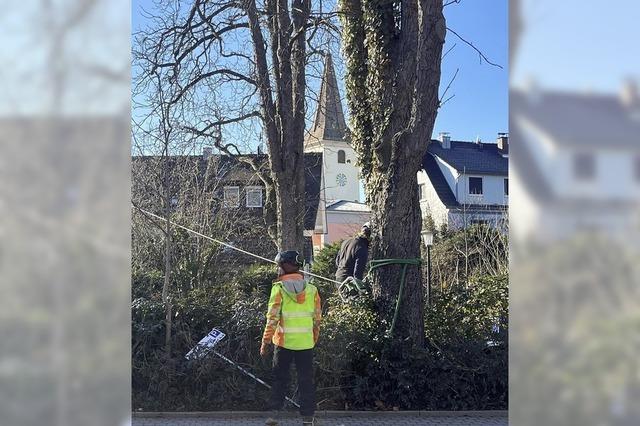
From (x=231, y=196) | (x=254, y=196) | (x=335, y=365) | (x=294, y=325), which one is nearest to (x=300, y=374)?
(x=294, y=325)

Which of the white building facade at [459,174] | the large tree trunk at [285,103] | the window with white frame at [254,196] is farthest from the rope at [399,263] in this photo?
the white building facade at [459,174]

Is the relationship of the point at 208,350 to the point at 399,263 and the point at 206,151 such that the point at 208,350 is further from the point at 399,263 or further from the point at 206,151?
the point at 206,151

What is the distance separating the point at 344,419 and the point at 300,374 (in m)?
0.91

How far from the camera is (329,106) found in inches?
437

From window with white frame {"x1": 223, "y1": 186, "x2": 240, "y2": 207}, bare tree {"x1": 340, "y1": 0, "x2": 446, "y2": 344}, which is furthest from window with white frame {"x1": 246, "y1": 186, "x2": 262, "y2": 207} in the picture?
bare tree {"x1": 340, "y1": 0, "x2": 446, "y2": 344}

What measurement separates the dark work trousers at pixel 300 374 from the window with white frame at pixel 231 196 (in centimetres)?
1063

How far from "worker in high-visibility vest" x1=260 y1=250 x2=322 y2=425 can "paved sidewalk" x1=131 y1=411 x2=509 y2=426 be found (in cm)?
49

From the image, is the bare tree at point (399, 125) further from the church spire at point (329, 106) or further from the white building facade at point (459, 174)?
the white building facade at point (459, 174)

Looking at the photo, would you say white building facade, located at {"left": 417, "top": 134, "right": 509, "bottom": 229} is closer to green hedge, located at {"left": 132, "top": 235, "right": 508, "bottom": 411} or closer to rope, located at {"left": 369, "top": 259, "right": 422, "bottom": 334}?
rope, located at {"left": 369, "top": 259, "right": 422, "bottom": 334}

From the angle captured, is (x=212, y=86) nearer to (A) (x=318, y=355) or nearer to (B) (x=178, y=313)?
(B) (x=178, y=313)
